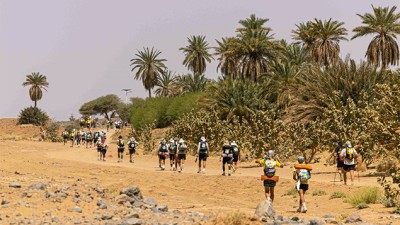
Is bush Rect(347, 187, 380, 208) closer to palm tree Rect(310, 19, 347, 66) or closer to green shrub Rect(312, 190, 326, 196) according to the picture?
green shrub Rect(312, 190, 326, 196)

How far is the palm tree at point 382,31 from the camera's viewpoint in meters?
56.2

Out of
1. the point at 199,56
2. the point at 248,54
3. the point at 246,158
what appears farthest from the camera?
the point at 199,56

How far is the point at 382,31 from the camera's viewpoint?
5678cm

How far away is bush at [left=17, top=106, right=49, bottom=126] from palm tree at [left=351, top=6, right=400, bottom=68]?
58.7 metres

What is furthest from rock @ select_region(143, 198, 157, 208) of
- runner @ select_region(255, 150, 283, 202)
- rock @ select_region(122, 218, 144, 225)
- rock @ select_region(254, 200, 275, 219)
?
rock @ select_region(254, 200, 275, 219)

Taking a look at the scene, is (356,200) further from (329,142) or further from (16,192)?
(329,142)

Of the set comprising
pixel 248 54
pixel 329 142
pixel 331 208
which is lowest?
pixel 331 208

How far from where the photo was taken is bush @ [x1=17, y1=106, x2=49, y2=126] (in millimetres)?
100062

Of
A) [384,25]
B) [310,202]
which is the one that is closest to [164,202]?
[310,202]

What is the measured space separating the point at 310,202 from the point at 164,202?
15.5 feet

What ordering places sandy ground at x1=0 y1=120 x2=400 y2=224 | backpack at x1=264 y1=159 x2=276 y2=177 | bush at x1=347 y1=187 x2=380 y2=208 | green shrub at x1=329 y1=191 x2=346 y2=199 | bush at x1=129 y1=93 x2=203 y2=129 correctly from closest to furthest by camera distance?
backpack at x1=264 y1=159 x2=276 y2=177, sandy ground at x1=0 y1=120 x2=400 y2=224, bush at x1=347 y1=187 x2=380 y2=208, green shrub at x1=329 y1=191 x2=346 y2=199, bush at x1=129 y1=93 x2=203 y2=129

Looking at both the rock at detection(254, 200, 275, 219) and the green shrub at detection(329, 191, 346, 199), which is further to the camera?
the green shrub at detection(329, 191, 346, 199)

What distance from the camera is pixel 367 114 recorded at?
26.7 m

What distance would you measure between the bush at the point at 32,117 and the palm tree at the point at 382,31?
193 ft
